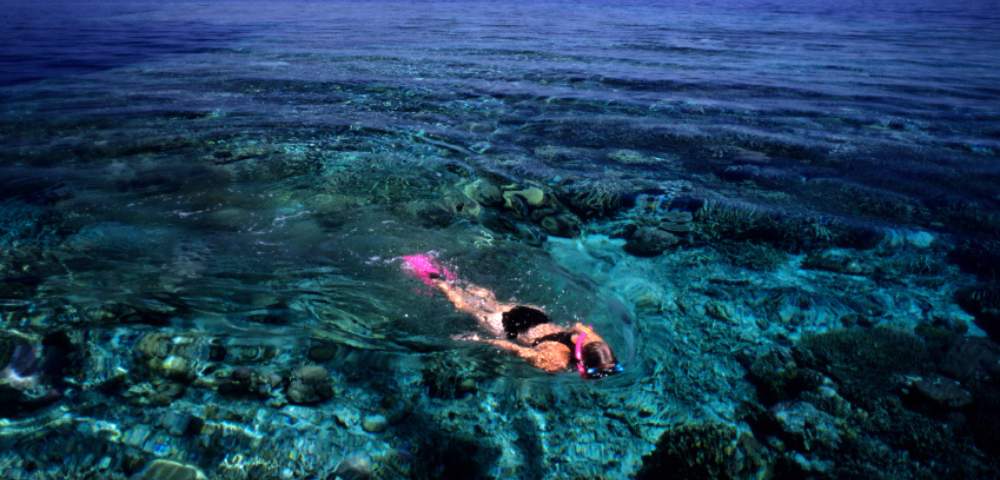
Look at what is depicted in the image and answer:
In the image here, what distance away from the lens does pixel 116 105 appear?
381 inches

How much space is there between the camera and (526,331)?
4.10 meters

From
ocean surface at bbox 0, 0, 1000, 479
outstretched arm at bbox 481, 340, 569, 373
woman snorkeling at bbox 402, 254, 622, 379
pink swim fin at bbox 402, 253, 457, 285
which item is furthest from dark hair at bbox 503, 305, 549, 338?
pink swim fin at bbox 402, 253, 457, 285

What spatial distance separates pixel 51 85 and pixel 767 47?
21913 millimetres

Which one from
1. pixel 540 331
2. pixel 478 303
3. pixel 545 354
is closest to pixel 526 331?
pixel 540 331

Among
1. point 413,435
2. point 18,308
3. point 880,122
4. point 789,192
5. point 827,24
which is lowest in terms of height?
point 413,435

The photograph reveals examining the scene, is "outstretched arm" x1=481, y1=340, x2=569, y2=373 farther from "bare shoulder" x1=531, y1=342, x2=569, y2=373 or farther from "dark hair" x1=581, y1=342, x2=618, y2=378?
"dark hair" x1=581, y1=342, x2=618, y2=378

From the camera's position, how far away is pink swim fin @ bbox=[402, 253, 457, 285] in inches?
186

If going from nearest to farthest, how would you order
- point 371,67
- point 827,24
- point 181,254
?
point 181,254, point 371,67, point 827,24

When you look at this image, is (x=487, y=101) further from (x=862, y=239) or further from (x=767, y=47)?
(x=767, y=47)

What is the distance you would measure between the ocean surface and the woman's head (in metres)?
0.08

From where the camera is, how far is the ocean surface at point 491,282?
3061 mm

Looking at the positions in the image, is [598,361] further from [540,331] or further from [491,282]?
[491,282]

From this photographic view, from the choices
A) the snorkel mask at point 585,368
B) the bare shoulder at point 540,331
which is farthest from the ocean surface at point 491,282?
the bare shoulder at point 540,331

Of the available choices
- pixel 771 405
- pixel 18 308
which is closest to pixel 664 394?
pixel 771 405
